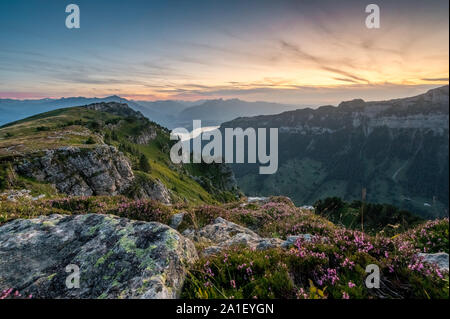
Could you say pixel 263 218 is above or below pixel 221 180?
above

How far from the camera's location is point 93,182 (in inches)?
1355

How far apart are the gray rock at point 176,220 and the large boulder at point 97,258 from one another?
264cm

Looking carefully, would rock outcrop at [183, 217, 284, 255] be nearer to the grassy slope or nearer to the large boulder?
the large boulder

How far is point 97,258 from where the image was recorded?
4.82 meters

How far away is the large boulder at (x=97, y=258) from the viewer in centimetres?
402

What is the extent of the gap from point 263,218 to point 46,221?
8915 millimetres

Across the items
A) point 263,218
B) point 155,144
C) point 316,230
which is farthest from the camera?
point 155,144

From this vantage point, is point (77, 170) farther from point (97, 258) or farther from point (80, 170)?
point (97, 258)

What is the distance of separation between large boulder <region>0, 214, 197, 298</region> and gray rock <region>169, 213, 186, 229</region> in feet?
8.67

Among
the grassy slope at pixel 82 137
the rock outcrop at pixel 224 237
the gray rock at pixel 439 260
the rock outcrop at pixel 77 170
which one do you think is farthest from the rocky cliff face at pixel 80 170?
the gray rock at pixel 439 260

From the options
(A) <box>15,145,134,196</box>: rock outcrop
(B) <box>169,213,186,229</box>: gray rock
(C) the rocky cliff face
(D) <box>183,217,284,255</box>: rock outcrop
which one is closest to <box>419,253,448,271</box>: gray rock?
(D) <box>183,217,284,255</box>: rock outcrop

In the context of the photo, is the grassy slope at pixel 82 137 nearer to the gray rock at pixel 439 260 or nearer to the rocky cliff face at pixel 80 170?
the rocky cliff face at pixel 80 170
